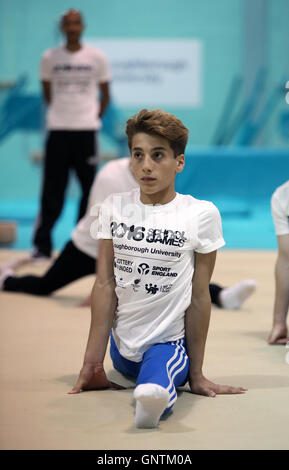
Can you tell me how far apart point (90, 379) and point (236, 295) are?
3.82 feet

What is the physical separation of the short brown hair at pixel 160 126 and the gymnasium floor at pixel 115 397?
60 centimetres

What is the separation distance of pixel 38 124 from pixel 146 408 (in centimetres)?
540

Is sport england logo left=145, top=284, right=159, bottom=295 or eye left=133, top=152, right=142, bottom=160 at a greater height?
eye left=133, top=152, right=142, bottom=160

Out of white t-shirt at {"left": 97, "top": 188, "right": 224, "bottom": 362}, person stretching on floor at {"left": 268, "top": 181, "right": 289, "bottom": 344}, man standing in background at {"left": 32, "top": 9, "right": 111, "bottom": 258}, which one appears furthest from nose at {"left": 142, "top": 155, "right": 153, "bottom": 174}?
man standing in background at {"left": 32, "top": 9, "right": 111, "bottom": 258}

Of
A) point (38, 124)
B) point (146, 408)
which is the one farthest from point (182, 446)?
point (38, 124)

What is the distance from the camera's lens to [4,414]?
1.71 meters

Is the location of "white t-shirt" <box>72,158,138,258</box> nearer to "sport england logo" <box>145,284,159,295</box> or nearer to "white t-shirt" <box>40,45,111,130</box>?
"sport england logo" <box>145,284,159,295</box>

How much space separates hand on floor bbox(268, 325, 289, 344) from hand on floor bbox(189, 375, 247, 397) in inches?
21.9

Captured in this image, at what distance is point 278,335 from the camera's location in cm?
240

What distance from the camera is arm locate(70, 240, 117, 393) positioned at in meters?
1.83

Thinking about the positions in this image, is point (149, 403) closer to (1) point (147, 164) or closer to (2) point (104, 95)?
(1) point (147, 164)

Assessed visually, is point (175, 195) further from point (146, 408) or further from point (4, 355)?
point (4, 355)

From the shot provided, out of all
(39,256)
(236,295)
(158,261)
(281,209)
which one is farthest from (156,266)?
(39,256)

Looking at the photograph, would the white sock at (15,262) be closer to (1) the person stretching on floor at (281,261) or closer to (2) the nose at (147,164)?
(1) the person stretching on floor at (281,261)
